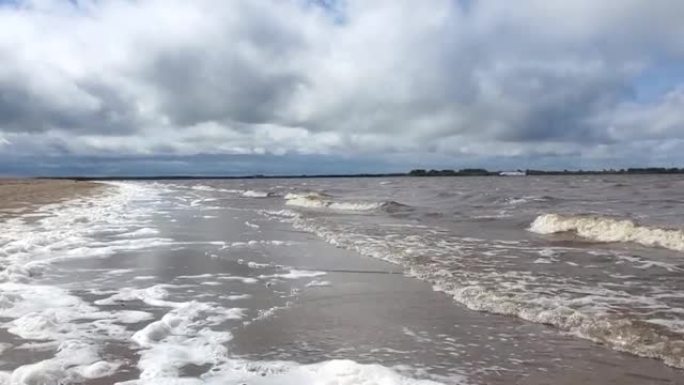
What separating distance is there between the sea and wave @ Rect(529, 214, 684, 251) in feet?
1.26

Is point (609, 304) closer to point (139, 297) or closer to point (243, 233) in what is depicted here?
point (139, 297)

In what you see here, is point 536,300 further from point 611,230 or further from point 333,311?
point 611,230

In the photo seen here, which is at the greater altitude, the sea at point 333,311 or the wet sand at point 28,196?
the wet sand at point 28,196

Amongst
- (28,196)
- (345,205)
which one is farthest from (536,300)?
(28,196)

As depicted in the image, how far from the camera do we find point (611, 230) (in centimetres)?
1939

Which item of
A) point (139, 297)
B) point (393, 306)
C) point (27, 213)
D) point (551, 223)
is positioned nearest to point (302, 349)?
point (393, 306)

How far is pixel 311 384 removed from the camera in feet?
17.2

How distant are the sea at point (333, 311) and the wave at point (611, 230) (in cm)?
38

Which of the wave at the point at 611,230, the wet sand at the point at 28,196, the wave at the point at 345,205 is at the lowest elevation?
the wave at the point at 345,205

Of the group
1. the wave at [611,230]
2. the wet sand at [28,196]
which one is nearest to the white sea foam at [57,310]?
the wet sand at [28,196]

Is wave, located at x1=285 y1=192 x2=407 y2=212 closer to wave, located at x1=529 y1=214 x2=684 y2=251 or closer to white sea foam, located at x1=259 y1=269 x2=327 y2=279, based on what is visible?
wave, located at x1=529 y1=214 x2=684 y2=251

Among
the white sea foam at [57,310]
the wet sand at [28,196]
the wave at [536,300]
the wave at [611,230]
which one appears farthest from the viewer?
the wet sand at [28,196]

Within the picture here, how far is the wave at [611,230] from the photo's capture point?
664 inches

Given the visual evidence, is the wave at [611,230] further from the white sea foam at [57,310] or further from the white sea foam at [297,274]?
the white sea foam at [57,310]
